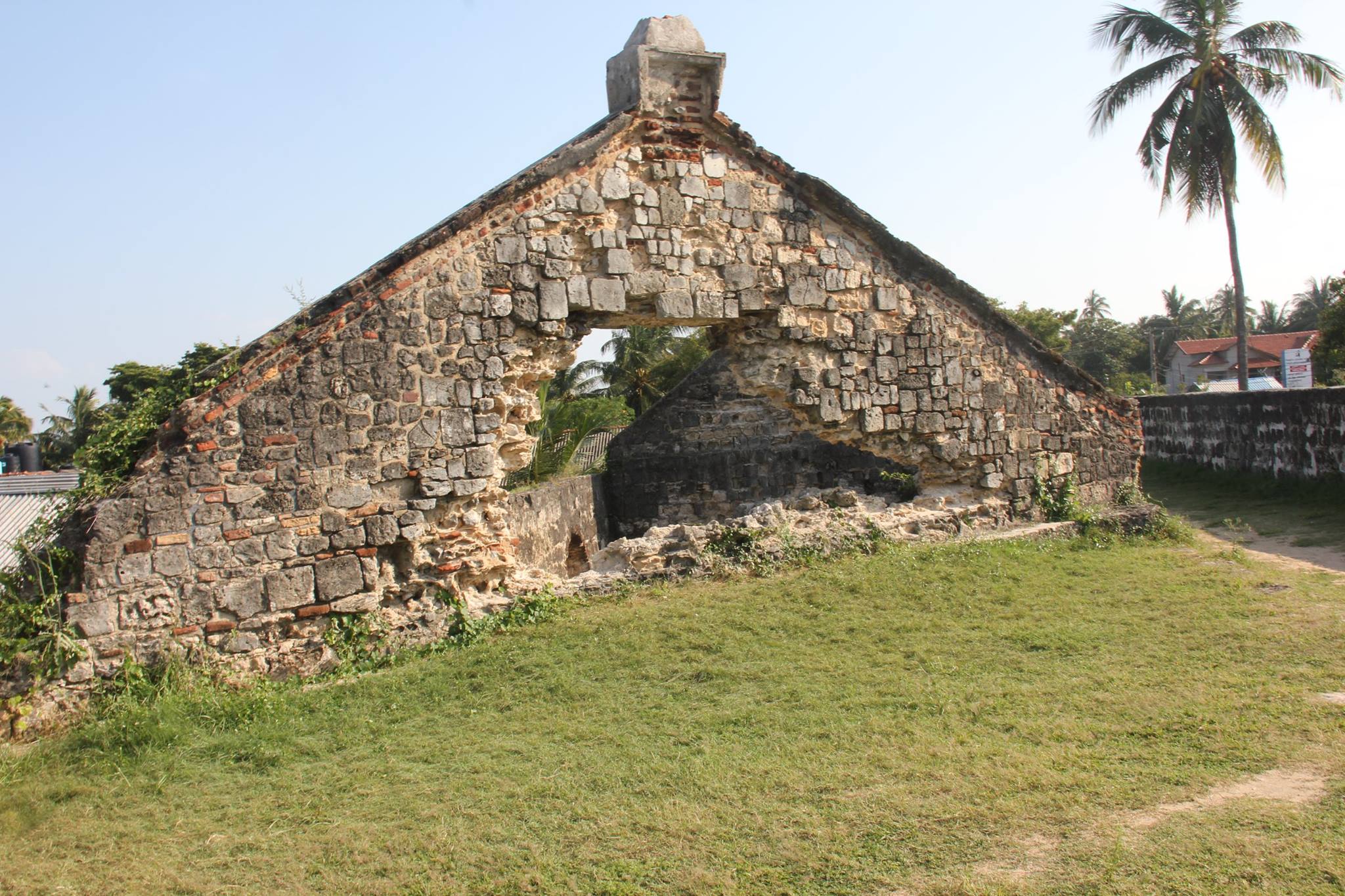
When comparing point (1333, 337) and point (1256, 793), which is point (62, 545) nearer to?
point (1256, 793)

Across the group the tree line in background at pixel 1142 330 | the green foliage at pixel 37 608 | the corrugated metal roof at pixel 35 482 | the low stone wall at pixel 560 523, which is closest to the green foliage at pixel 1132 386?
the tree line in background at pixel 1142 330

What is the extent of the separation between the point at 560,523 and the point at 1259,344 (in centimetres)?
5545

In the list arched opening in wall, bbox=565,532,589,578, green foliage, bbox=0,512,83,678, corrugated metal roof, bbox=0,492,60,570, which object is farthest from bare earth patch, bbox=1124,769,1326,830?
corrugated metal roof, bbox=0,492,60,570

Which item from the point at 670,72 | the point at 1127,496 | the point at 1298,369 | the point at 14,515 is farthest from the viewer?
the point at 1298,369

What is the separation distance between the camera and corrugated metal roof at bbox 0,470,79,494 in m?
15.1

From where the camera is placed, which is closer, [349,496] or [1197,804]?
[1197,804]

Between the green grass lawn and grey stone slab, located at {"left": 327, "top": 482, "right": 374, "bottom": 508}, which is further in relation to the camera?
grey stone slab, located at {"left": 327, "top": 482, "right": 374, "bottom": 508}

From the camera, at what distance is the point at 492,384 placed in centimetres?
745

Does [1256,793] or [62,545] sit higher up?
[62,545]

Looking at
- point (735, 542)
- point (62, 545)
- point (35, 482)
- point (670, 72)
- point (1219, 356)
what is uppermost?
point (1219, 356)

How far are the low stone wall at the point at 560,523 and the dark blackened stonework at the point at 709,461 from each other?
52 centimetres

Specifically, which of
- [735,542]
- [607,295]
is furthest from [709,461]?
[607,295]

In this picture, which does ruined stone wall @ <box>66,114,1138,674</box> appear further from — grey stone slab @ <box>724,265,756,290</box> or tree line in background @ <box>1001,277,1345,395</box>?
tree line in background @ <box>1001,277,1345,395</box>

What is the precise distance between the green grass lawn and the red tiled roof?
5201 cm
